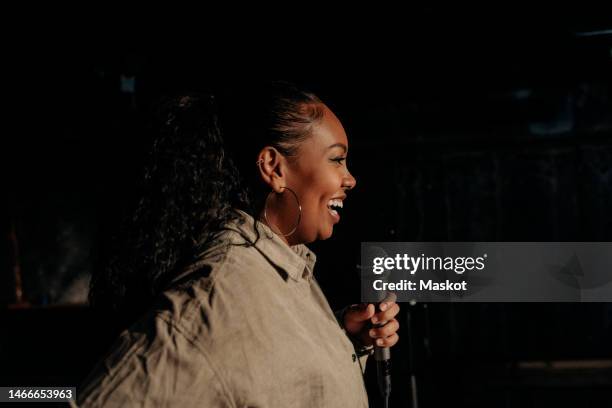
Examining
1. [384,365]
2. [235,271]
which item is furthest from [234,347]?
[384,365]

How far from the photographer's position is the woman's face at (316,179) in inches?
53.2

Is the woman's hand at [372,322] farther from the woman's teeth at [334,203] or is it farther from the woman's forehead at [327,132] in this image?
the woman's forehead at [327,132]

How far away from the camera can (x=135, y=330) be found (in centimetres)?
94

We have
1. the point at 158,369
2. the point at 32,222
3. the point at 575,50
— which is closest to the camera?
the point at 158,369

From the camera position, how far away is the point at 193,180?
1216 mm

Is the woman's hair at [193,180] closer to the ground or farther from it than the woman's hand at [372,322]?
farther from it

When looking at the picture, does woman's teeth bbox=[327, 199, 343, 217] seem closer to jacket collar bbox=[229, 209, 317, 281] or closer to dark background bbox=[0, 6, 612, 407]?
jacket collar bbox=[229, 209, 317, 281]

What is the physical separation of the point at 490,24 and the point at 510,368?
95.6 inches

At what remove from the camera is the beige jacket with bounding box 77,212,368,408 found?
90 centimetres

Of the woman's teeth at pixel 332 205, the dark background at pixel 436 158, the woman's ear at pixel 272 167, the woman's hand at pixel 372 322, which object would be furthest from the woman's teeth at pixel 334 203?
the dark background at pixel 436 158

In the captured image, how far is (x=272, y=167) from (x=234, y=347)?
1.65ft

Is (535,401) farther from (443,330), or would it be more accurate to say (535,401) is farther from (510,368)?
(443,330)

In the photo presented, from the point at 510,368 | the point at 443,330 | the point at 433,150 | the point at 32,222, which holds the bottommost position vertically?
the point at 510,368

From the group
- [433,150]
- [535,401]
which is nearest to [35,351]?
[433,150]
